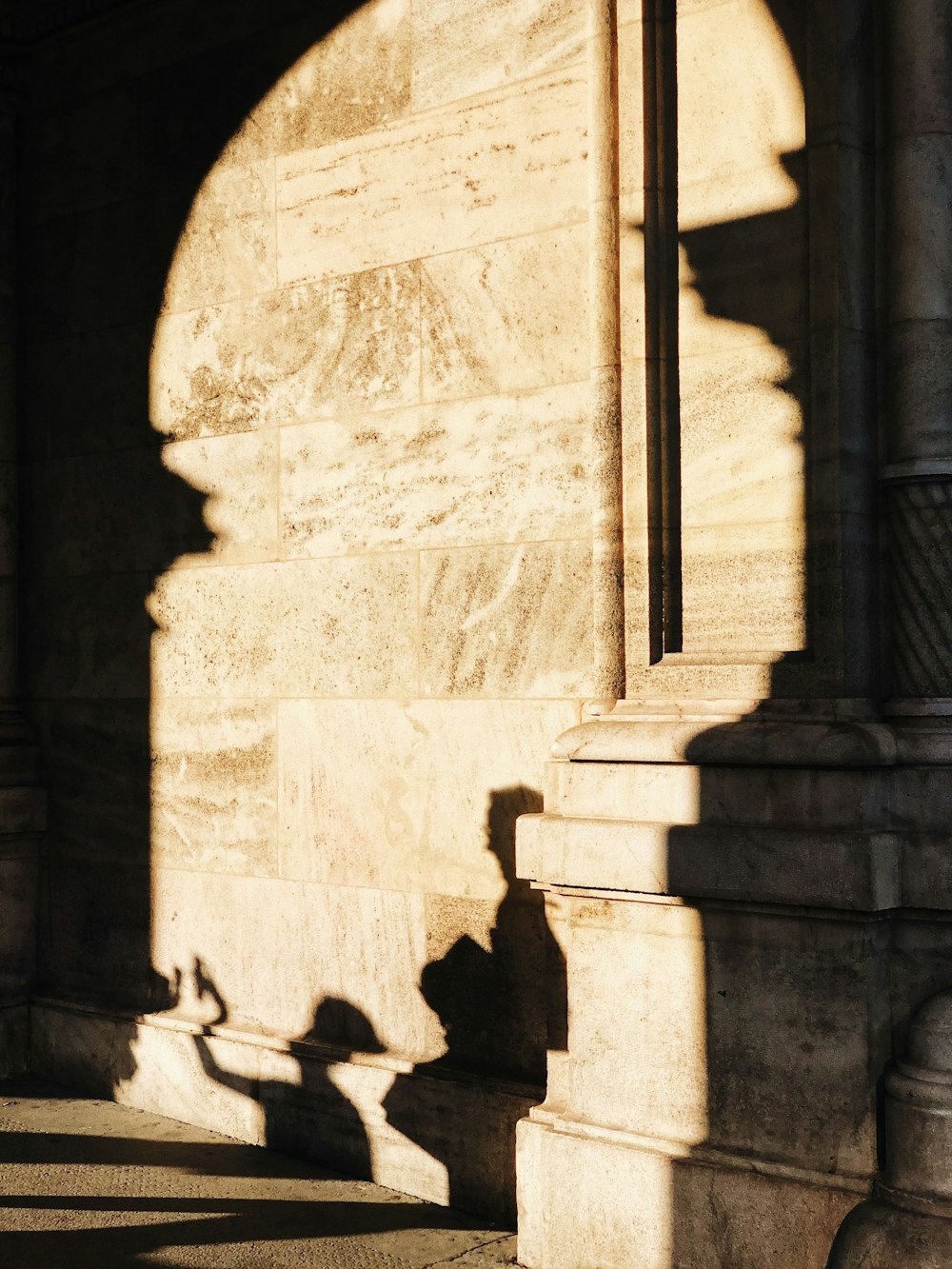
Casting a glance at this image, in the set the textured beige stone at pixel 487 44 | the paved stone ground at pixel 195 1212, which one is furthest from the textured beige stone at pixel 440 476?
the paved stone ground at pixel 195 1212

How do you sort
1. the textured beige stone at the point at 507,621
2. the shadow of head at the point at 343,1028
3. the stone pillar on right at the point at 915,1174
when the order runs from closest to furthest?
the stone pillar on right at the point at 915,1174 < the textured beige stone at the point at 507,621 < the shadow of head at the point at 343,1028

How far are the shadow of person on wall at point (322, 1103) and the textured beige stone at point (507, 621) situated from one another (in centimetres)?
151

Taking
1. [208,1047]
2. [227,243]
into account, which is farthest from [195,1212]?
[227,243]

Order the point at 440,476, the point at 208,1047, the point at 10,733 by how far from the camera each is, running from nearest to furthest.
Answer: the point at 440,476
the point at 208,1047
the point at 10,733

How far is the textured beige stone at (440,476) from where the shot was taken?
20.3ft

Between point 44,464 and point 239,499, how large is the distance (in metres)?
1.61

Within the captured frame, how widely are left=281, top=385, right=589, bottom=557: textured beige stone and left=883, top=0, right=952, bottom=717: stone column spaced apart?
136 cm

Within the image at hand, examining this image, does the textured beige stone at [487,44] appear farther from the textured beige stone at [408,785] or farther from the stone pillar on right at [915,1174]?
the stone pillar on right at [915,1174]

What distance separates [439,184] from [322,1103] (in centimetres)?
386

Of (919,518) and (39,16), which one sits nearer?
(919,518)

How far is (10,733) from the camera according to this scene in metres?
A: 8.37

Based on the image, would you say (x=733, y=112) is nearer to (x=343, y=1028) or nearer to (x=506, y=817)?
(x=506, y=817)

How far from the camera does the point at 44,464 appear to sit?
8.45m

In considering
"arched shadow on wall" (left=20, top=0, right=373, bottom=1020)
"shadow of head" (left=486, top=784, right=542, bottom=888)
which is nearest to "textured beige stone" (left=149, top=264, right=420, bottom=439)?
"arched shadow on wall" (left=20, top=0, right=373, bottom=1020)
